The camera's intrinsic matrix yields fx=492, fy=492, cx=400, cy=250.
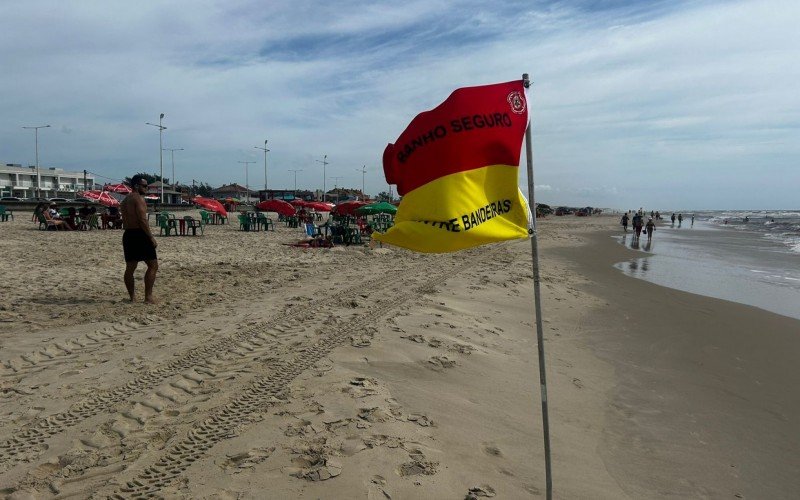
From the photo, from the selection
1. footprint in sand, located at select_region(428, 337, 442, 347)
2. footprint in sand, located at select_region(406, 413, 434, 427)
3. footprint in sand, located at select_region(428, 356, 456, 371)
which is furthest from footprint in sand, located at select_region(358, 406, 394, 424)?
footprint in sand, located at select_region(428, 337, 442, 347)

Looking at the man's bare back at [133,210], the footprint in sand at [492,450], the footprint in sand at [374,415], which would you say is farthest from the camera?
the man's bare back at [133,210]

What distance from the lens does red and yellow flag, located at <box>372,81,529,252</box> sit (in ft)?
8.77

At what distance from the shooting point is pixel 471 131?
8.80 feet

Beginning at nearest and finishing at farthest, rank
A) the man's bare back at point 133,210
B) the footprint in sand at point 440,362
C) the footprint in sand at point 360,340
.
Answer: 1. the footprint in sand at point 440,362
2. the footprint in sand at point 360,340
3. the man's bare back at point 133,210

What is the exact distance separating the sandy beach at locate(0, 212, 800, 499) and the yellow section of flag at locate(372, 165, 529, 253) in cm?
→ 142

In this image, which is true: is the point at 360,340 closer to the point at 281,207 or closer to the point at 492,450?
the point at 492,450

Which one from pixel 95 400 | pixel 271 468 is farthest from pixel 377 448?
pixel 95 400

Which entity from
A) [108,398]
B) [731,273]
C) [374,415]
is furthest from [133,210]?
[731,273]

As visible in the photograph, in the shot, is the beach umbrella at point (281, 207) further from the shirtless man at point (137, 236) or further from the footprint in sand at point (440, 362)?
the footprint in sand at point (440, 362)

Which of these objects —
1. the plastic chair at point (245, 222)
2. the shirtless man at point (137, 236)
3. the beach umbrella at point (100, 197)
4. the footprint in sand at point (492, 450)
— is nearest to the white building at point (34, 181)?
the beach umbrella at point (100, 197)

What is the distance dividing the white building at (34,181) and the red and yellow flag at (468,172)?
239 feet

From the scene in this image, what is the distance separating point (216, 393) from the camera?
12.9ft

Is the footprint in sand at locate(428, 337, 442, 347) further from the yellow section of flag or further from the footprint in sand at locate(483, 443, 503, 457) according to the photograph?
the yellow section of flag

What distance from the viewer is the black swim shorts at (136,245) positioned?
7.00 m
